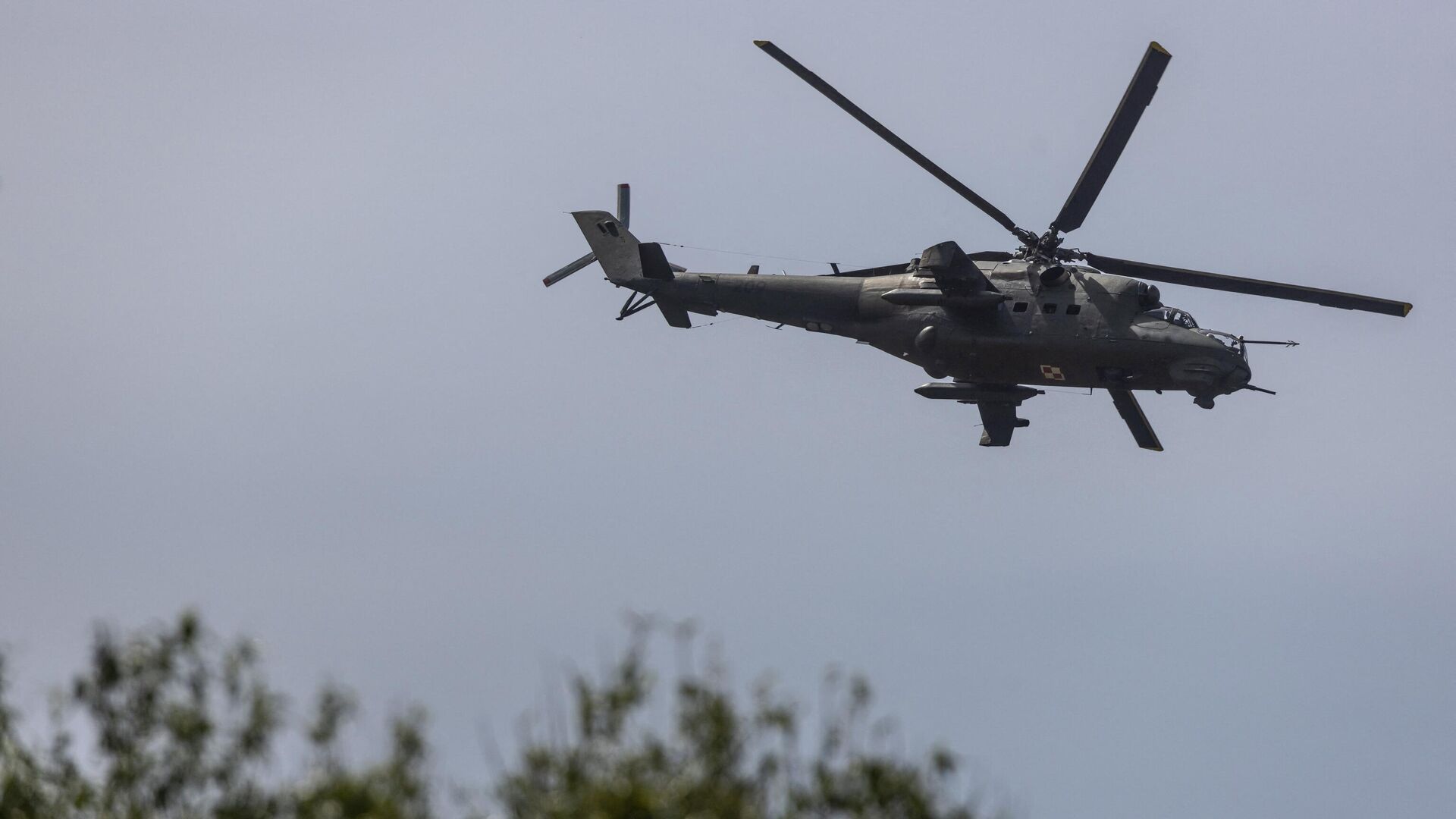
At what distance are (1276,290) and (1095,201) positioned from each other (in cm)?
436

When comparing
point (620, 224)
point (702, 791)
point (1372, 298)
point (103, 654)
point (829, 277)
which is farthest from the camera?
point (620, 224)

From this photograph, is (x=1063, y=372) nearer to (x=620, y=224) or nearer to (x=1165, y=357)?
(x=1165, y=357)

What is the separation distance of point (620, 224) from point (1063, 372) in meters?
13.2

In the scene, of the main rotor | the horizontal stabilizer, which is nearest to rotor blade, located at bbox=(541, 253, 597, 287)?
the horizontal stabilizer

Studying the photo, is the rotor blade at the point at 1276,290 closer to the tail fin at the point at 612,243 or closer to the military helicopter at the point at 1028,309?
the military helicopter at the point at 1028,309

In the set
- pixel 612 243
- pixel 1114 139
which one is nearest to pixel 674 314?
pixel 612 243

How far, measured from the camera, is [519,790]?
2791 cm

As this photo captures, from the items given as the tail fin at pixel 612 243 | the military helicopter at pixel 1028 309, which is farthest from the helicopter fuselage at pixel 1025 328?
the tail fin at pixel 612 243

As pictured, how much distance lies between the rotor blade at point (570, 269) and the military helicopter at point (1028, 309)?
4189 millimetres

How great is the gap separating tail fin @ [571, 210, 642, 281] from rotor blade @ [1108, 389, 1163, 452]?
12.0 m

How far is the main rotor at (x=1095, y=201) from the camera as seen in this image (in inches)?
1772

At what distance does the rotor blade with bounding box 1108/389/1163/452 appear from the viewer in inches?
1922

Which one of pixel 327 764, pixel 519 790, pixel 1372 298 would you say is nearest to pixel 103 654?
pixel 327 764

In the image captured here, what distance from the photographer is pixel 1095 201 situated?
47.1 meters
